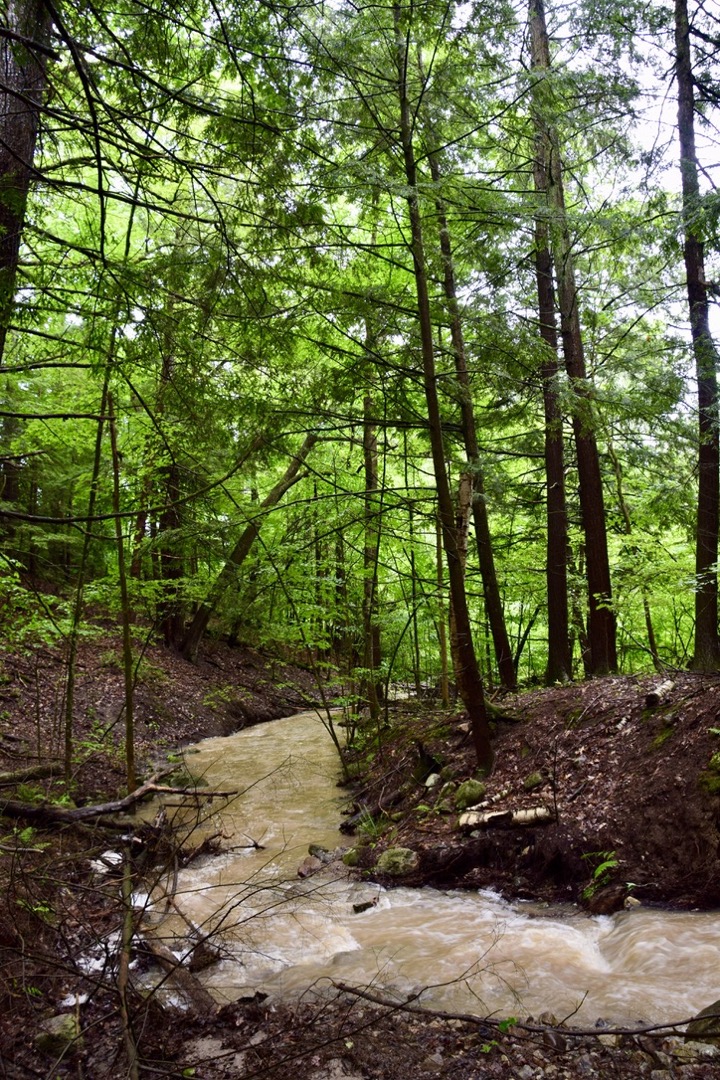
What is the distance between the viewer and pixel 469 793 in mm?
6820

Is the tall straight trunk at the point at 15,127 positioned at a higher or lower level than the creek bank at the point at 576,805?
higher

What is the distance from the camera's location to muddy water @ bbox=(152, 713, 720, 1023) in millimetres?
3848

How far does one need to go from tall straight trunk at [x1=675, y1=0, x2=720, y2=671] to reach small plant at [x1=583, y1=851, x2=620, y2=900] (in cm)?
414

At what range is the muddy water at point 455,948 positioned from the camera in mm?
3848

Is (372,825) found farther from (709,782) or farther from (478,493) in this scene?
(478,493)

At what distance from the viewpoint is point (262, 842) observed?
750cm

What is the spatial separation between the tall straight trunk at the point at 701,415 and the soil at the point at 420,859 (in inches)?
46.7

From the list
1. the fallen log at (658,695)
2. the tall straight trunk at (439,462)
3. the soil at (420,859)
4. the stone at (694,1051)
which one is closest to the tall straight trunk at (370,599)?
the soil at (420,859)

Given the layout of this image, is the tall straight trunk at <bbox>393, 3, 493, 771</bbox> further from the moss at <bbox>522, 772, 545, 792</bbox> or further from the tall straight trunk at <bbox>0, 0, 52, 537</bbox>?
the tall straight trunk at <bbox>0, 0, 52, 537</bbox>

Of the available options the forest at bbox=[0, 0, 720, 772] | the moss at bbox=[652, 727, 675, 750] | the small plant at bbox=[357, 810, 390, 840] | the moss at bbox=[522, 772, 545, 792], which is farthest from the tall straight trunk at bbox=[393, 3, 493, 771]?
the moss at bbox=[652, 727, 675, 750]

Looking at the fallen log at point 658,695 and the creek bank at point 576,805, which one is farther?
the fallen log at point 658,695

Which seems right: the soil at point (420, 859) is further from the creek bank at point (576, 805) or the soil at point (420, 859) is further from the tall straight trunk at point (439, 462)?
the tall straight trunk at point (439, 462)

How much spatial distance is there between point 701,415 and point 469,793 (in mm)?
5849

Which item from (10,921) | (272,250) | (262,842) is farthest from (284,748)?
(272,250)
